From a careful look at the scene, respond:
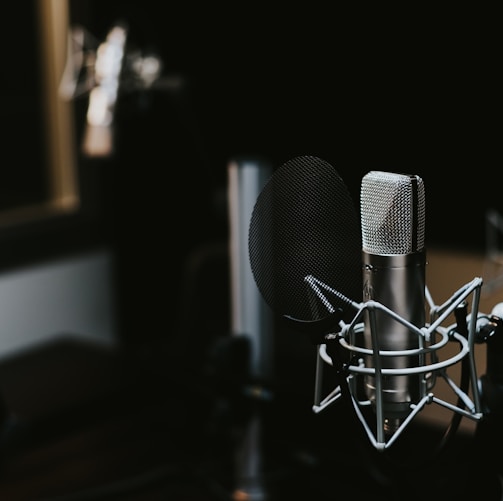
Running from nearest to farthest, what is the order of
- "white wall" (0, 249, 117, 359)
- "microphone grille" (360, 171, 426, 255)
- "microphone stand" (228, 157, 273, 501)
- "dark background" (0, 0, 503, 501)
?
1. "microphone grille" (360, 171, 426, 255)
2. "microphone stand" (228, 157, 273, 501)
3. "dark background" (0, 0, 503, 501)
4. "white wall" (0, 249, 117, 359)

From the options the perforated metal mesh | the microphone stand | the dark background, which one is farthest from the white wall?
the perforated metal mesh

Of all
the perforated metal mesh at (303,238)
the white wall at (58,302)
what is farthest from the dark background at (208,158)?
the perforated metal mesh at (303,238)

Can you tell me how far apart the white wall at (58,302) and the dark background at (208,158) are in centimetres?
5

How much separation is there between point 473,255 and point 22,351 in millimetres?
1204

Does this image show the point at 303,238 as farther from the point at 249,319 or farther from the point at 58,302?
the point at 58,302

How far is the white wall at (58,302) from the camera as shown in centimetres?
259

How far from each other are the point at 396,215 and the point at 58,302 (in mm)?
2191

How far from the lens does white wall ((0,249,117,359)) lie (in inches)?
102

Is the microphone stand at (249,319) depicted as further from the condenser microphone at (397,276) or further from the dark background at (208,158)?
the condenser microphone at (397,276)

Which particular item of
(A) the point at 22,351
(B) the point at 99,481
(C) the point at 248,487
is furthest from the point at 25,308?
(C) the point at 248,487

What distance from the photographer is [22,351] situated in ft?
7.68

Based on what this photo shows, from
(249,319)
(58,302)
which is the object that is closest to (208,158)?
(249,319)

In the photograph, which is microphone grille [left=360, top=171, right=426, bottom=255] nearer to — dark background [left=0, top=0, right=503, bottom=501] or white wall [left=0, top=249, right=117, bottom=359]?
dark background [left=0, top=0, right=503, bottom=501]

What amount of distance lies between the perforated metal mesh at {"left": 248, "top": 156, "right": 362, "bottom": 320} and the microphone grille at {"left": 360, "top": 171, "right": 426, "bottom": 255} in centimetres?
Result: 2
